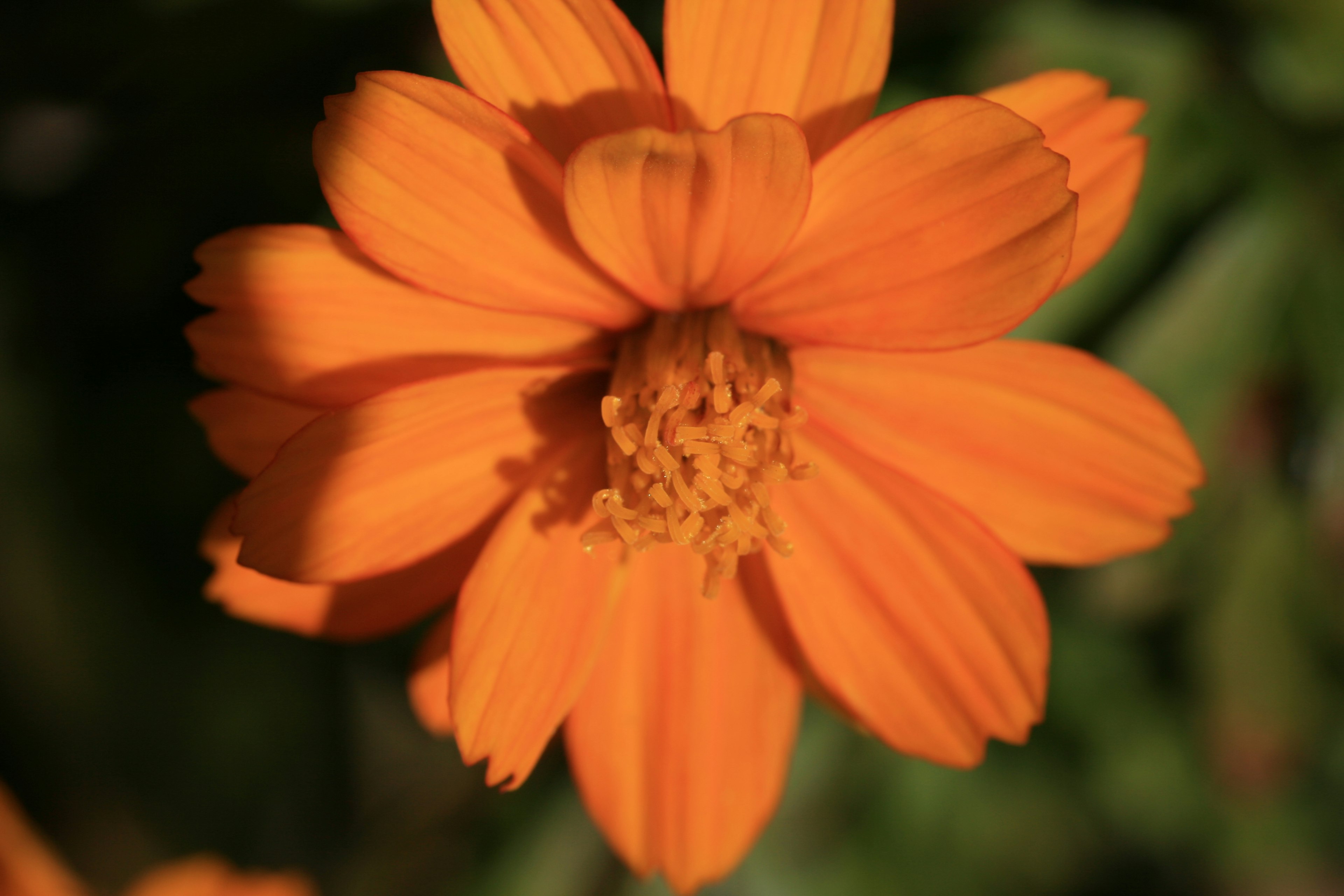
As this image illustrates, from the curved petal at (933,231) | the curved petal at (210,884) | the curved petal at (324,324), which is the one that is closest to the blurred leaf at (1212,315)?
the curved petal at (933,231)

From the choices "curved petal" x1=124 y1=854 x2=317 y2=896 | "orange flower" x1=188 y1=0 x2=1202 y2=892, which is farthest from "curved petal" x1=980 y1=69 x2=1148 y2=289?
"curved petal" x1=124 y1=854 x2=317 y2=896

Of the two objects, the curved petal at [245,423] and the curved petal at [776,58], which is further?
the curved petal at [245,423]

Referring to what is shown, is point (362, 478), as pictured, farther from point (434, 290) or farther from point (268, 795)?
point (268, 795)

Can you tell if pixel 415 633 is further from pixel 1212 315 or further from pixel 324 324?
pixel 1212 315

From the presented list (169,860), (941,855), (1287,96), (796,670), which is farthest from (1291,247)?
(169,860)

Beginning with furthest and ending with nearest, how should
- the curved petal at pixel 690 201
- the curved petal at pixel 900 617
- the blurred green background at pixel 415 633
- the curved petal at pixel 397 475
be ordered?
the blurred green background at pixel 415 633, the curved petal at pixel 900 617, the curved petal at pixel 397 475, the curved petal at pixel 690 201

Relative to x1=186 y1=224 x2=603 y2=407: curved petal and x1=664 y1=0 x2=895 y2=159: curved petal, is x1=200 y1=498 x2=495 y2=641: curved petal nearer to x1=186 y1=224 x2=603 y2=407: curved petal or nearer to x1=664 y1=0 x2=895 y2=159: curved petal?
x1=186 y1=224 x2=603 y2=407: curved petal

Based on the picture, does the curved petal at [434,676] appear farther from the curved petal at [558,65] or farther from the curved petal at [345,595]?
the curved petal at [558,65]
